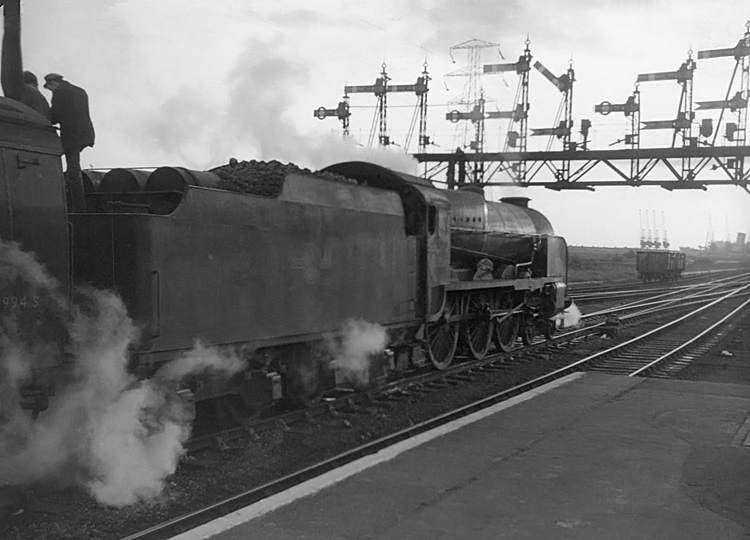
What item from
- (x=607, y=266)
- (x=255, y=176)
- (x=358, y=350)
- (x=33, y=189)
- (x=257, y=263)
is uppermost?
(x=255, y=176)

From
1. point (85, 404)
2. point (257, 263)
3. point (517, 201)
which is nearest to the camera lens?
point (85, 404)

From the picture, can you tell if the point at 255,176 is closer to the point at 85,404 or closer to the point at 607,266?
the point at 85,404

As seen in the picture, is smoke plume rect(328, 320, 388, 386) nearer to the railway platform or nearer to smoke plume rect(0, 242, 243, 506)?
the railway platform

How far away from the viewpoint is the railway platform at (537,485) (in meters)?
4.77

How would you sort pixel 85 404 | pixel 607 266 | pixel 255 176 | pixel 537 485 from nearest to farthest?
pixel 85 404 → pixel 537 485 → pixel 255 176 → pixel 607 266

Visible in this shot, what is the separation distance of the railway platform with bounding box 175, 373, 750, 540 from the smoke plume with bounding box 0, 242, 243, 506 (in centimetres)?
107

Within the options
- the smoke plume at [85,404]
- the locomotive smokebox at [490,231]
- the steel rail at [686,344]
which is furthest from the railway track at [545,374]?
the locomotive smokebox at [490,231]

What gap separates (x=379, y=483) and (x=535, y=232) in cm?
1031

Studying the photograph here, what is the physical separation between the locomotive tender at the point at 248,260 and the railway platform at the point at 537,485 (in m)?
1.53

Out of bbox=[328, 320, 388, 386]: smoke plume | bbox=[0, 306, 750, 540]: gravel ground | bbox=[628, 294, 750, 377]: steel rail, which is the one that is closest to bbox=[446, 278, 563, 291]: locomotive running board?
bbox=[0, 306, 750, 540]: gravel ground

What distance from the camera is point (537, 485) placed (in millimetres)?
5680

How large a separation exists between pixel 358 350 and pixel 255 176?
2.47 meters

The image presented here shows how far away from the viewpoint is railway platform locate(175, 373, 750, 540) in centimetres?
477

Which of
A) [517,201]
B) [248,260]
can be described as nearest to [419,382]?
[248,260]
